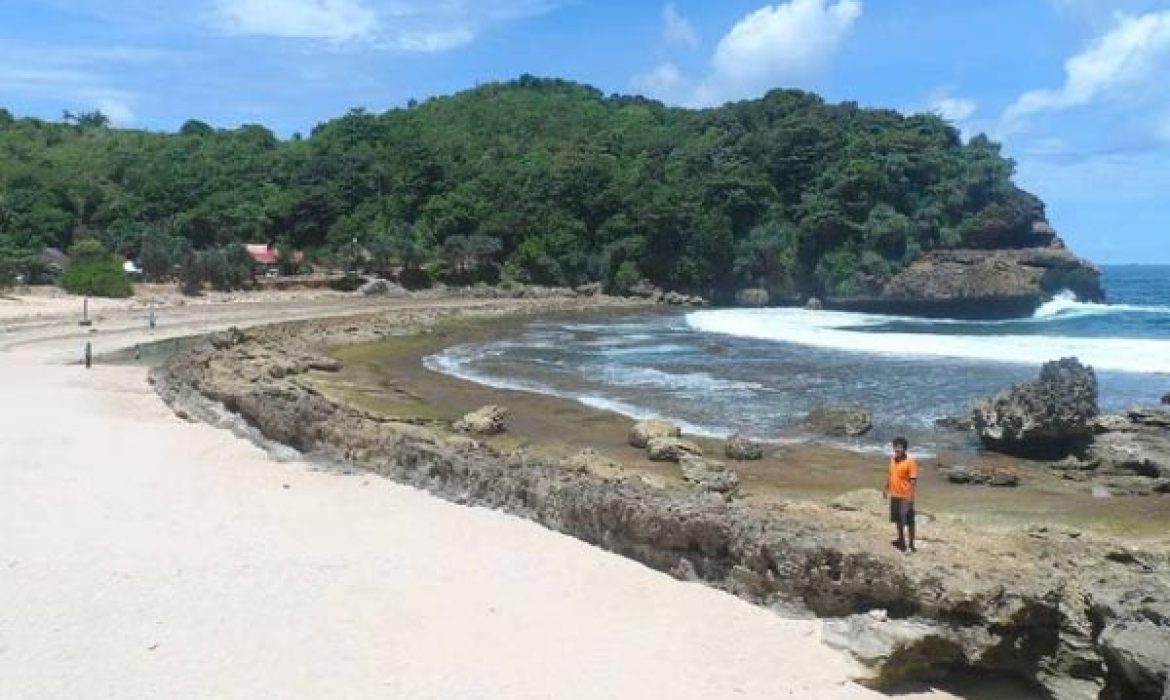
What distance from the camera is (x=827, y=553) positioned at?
9.81 metres

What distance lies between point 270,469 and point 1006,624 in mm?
11458

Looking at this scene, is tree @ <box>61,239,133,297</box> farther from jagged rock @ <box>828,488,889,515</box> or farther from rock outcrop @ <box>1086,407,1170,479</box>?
jagged rock @ <box>828,488,889,515</box>

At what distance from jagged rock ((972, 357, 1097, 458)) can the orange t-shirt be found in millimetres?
8816

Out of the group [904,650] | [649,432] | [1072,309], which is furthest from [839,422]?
[1072,309]

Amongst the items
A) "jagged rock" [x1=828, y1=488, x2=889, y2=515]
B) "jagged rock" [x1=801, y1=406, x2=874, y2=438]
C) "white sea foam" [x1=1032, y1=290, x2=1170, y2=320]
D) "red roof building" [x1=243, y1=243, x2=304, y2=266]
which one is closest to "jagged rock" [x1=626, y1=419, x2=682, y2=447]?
"jagged rock" [x1=801, y1=406, x2=874, y2=438]

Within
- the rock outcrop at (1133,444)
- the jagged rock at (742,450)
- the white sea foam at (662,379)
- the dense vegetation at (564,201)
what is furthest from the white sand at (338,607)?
the dense vegetation at (564,201)

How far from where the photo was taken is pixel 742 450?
59.3 feet

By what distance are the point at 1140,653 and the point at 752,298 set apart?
68473 mm

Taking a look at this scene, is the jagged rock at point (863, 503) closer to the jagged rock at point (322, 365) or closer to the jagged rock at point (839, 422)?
the jagged rock at point (839, 422)

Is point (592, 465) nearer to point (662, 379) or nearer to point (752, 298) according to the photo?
point (662, 379)

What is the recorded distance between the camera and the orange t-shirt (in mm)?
10883

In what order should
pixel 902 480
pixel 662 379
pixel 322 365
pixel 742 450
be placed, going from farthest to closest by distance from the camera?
pixel 322 365 → pixel 662 379 → pixel 742 450 → pixel 902 480

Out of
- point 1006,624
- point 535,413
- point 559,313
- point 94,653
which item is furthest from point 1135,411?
point 559,313

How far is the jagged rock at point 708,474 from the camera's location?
48.0 ft
